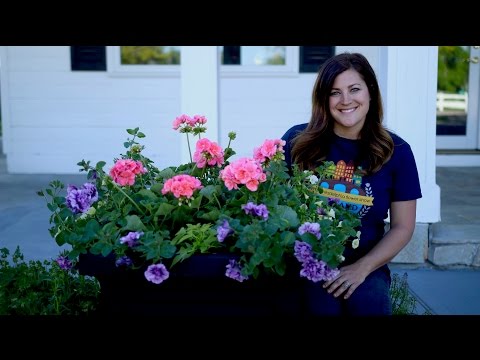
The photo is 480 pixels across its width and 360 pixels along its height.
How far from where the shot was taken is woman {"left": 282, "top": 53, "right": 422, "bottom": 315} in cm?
224

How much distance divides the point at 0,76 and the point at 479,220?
5.72 metres

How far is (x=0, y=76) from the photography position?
796 cm

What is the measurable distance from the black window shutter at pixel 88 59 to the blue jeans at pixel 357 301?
20.4ft

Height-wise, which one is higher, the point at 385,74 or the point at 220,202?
the point at 385,74

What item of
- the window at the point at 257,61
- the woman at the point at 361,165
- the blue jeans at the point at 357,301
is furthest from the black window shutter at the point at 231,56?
the blue jeans at the point at 357,301

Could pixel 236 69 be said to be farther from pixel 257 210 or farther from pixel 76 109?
pixel 257 210

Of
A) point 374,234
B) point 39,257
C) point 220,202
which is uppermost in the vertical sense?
point 220,202

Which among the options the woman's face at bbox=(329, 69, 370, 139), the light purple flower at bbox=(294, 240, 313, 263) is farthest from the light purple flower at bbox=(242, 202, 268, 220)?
the woman's face at bbox=(329, 69, 370, 139)

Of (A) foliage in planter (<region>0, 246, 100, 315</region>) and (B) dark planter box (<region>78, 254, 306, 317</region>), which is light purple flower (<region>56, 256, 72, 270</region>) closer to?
(A) foliage in planter (<region>0, 246, 100, 315</region>)

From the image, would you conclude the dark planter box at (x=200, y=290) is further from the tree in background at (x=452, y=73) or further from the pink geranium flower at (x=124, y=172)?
the tree in background at (x=452, y=73)

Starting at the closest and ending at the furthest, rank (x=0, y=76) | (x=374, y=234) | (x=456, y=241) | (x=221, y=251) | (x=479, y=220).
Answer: (x=221, y=251) → (x=374, y=234) → (x=456, y=241) → (x=479, y=220) → (x=0, y=76)

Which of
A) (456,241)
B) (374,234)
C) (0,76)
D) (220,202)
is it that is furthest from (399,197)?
(0,76)
